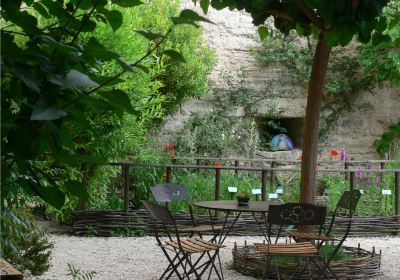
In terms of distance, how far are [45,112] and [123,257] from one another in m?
5.76

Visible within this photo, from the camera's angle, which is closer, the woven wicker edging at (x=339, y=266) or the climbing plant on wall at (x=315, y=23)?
the climbing plant on wall at (x=315, y=23)

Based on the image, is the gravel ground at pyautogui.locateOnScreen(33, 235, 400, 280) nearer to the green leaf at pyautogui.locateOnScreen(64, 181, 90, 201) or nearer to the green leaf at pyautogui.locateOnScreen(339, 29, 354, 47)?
the green leaf at pyautogui.locateOnScreen(339, 29, 354, 47)

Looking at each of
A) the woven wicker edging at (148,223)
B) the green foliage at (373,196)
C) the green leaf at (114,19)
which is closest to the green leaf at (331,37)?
the green leaf at (114,19)

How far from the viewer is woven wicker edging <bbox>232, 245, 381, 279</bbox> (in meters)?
5.41

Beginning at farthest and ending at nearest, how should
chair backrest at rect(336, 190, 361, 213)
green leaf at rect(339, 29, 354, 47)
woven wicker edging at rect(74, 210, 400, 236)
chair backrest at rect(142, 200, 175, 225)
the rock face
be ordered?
the rock face → woven wicker edging at rect(74, 210, 400, 236) → chair backrest at rect(336, 190, 361, 213) → chair backrest at rect(142, 200, 175, 225) → green leaf at rect(339, 29, 354, 47)

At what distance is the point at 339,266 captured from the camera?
5.43 meters

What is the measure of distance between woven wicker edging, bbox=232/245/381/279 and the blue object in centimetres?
565

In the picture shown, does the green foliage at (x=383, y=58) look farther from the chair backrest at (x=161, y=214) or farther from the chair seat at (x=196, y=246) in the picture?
the chair backrest at (x=161, y=214)

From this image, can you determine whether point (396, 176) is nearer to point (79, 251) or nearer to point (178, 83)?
point (178, 83)

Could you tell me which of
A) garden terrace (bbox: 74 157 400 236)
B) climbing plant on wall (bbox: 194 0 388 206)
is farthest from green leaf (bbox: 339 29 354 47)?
garden terrace (bbox: 74 157 400 236)

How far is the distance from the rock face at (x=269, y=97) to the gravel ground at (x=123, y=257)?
4.07 meters

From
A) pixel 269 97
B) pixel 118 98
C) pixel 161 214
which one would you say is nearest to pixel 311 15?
pixel 161 214

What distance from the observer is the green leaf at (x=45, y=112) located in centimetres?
68

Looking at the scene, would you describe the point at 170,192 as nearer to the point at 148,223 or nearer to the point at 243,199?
the point at 243,199
